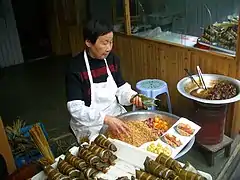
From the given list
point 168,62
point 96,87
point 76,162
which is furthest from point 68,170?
point 168,62

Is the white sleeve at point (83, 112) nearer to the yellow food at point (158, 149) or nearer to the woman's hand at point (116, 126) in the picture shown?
the woman's hand at point (116, 126)

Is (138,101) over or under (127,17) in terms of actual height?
under

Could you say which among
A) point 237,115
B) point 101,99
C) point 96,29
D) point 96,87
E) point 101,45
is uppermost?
point 96,29

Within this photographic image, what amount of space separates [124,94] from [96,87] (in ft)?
0.79

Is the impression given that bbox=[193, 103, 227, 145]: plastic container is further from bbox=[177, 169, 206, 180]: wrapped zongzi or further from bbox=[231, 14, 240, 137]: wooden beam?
bbox=[177, 169, 206, 180]: wrapped zongzi

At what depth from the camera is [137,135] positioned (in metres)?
1.64

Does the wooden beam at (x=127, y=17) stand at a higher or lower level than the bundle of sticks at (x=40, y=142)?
higher

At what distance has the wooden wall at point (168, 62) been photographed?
279 centimetres

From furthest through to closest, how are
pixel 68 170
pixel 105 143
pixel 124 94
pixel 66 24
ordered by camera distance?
1. pixel 66 24
2. pixel 124 94
3. pixel 105 143
4. pixel 68 170

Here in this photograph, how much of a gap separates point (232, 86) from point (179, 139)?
1.28 m

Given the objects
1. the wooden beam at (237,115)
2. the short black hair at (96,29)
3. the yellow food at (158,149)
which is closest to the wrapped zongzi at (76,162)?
the yellow food at (158,149)

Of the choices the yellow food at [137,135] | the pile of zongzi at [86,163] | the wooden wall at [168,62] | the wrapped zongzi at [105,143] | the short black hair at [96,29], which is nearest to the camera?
the pile of zongzi at [86,163]

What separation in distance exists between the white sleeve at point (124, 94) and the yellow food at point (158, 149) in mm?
563

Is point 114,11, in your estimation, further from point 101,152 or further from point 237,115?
point 101,152
